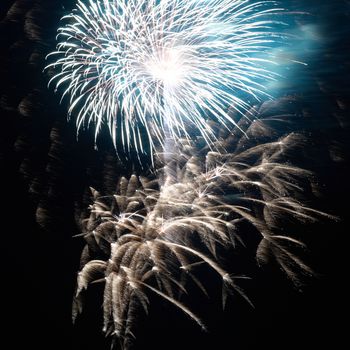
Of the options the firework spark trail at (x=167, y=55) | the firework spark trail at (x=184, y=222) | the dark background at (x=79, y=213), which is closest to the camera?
the dark background at (x=79, y=213)

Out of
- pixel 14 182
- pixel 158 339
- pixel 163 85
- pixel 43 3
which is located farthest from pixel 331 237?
pixel 43 3

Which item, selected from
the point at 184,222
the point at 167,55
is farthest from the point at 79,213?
the point at 167,55

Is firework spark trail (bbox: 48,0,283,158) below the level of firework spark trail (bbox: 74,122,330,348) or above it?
above

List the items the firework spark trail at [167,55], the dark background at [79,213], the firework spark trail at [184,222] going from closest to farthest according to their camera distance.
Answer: the dark background at [79,213] → the firework spark trail at [184,222] → the firework spark trail at [167,55]

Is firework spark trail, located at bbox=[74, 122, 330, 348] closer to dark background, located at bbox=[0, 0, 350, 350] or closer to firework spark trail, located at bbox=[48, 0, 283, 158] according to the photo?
dark background, located at bbox=[0, 0, 350, 350]

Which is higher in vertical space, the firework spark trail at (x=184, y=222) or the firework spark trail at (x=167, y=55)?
the firework spark trail at (x=167, y=55)

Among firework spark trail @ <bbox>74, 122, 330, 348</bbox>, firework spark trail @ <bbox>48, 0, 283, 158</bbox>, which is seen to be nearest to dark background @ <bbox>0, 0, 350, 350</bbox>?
firework spark trail @ <bbox>74, 122, 330, 348</bbox>

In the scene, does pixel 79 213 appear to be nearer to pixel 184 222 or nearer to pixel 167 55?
pixel 184 222

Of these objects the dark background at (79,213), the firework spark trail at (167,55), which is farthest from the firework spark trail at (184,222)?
the firework spark trail at (167,55)

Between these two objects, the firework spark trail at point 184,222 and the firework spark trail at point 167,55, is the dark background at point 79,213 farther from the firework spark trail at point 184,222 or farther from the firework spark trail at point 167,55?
the firework spark trail at point 167,55
